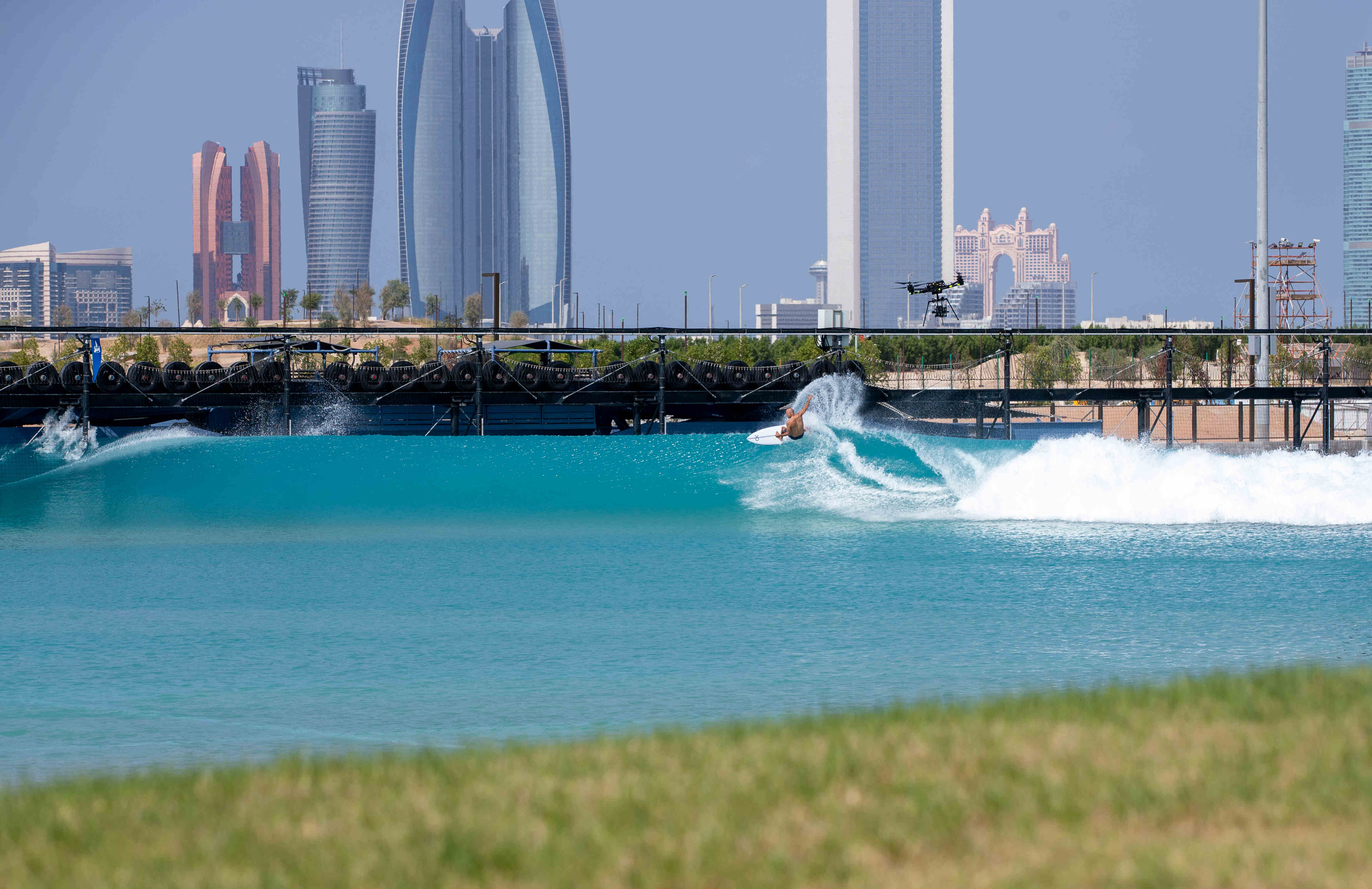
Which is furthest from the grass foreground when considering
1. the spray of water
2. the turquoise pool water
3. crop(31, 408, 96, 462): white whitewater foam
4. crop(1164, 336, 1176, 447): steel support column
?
crop(31, 408, 96, 462): white whitewater foam

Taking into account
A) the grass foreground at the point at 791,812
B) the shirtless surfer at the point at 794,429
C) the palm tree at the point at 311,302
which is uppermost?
the palm tree at the point at 311,302

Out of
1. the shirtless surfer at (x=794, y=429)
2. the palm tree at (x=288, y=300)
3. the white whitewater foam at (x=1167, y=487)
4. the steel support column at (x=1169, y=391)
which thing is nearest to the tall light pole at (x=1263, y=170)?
the steel support column at (x=1169, y=391)

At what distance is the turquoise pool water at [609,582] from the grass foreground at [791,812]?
112 inches

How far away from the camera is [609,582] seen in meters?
16.6

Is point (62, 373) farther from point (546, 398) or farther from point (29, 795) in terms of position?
point (29, 795)

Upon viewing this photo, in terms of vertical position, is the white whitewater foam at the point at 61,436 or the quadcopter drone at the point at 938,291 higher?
the quadcopter drone at the point at 938,291

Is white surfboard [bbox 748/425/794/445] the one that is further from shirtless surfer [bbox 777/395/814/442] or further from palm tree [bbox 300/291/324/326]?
palm tree [bbox 300/291/324/326]

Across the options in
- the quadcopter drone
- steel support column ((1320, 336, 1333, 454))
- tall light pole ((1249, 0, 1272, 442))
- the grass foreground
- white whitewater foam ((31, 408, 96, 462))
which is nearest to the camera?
the grass foreground

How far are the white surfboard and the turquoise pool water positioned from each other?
11.8 inches

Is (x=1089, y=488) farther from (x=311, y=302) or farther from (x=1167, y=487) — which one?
(x=311, y=302)

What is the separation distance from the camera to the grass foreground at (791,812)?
3939mm

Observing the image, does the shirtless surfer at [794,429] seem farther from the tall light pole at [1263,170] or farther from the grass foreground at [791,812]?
the grass foreground at [791,812]

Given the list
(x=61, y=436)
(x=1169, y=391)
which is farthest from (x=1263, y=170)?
(x=61, y=436)

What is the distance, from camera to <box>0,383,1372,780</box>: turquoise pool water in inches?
378
